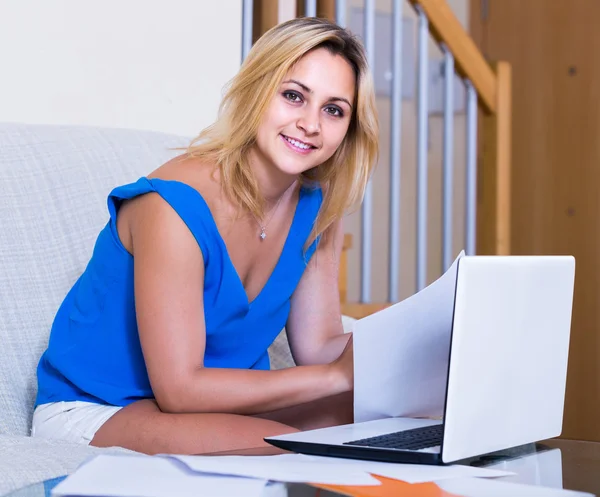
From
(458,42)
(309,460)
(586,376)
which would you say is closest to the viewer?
(309,460)

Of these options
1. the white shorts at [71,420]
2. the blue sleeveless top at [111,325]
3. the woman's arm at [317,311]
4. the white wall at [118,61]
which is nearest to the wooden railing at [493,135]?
the white wall at [118,61]

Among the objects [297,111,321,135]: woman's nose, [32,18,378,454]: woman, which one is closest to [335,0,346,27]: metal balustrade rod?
[32,18,378,454]: woman

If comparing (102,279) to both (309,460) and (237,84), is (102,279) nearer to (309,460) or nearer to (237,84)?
(237,84)

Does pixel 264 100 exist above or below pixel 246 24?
below

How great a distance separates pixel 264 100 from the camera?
1.27 metres

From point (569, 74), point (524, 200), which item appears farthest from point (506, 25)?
point (524, 200)

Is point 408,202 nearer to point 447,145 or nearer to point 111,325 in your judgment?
point 447,145

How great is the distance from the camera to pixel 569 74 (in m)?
3.00

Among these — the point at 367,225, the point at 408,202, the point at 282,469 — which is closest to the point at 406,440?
the point at 282,469

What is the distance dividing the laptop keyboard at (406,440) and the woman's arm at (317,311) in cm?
55

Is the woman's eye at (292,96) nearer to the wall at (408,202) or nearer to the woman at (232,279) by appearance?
the woman at (232,279)

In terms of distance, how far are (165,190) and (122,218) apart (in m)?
0.11

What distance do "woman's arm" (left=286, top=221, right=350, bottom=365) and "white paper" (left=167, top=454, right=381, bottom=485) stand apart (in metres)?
0.72

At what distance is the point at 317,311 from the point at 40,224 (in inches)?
Result: 18.8
